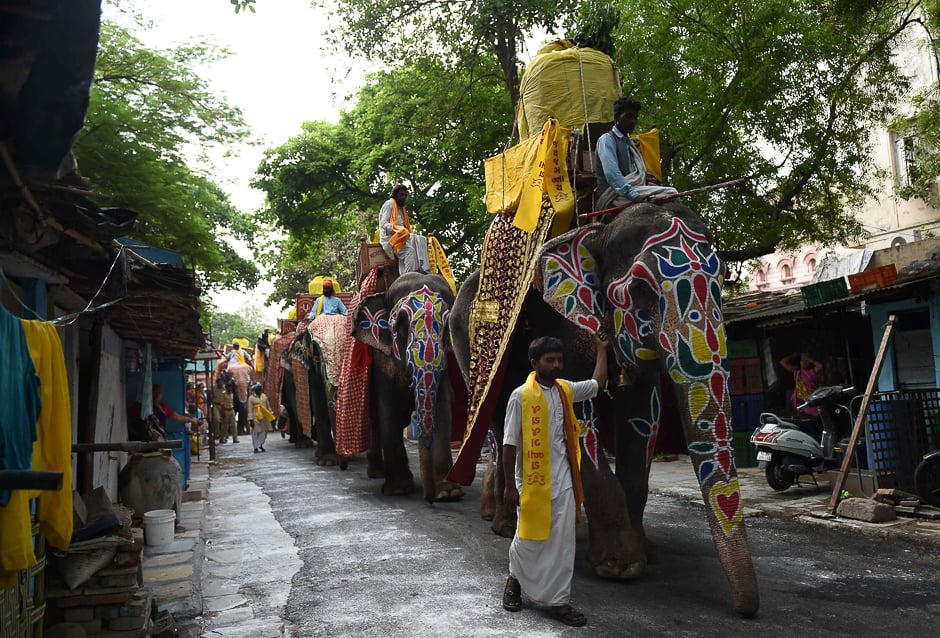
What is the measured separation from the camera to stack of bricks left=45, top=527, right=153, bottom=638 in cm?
452

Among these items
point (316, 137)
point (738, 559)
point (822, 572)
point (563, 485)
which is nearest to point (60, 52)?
point (563, 485)

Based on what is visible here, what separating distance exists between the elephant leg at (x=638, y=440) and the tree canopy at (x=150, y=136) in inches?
310

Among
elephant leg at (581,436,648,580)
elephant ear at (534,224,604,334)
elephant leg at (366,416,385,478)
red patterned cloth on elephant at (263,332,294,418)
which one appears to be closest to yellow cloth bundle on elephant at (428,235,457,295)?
elephant leg at (366,416,385,478)

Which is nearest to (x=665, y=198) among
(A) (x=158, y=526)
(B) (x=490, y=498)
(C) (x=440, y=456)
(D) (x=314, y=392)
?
(B) (x=490, y=498)

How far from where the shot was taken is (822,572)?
5.52 meters

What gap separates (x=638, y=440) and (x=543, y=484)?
135cm

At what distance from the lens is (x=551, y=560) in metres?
4.60

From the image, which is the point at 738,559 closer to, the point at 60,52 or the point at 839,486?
the point at 60,52

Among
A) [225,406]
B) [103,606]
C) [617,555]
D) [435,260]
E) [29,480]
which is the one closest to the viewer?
[29,480]

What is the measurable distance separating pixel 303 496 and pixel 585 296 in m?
5.82

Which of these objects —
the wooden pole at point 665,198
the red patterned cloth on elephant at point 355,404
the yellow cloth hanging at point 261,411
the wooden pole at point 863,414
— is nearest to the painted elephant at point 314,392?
the yellow cloth hanging at point 261,411

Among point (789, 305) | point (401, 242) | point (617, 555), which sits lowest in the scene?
point (617, 555)

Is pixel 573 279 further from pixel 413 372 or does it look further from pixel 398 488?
pixel 398 488

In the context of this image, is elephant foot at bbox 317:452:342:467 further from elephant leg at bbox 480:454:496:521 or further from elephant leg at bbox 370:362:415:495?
elephant leg at bbox 480:454:496:521
